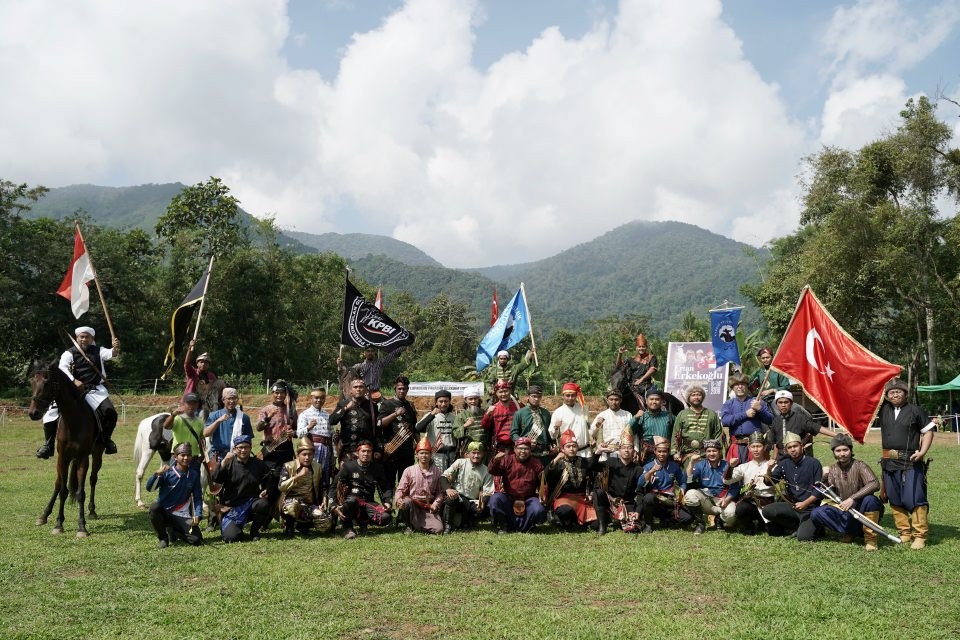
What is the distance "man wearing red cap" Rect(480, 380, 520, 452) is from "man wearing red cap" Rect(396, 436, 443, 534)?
1.16m

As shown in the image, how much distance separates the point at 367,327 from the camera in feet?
41.4

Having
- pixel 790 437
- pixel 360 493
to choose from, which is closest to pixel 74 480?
pixel 360 493

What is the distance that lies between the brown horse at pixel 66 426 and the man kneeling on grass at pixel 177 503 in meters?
1.39

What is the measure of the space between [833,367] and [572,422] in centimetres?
344

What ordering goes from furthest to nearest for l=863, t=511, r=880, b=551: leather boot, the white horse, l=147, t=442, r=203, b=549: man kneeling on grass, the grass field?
the white horse, l=147, t=442, r=203, b=549: man kneeling on grass, l=863, t=511, r=880, b=551: leather boot, the grass field

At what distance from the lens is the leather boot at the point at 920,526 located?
8.55 metres

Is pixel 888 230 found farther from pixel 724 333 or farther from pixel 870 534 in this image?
pixel 870 534

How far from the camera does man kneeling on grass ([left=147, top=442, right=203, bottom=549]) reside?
8.85m

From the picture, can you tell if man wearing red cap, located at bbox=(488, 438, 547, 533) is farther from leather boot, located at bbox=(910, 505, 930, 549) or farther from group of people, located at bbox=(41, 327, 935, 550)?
leather boot, located at bbox=(910, 505, 930, 549)

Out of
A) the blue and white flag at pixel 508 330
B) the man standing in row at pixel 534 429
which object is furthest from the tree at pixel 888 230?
the man standing in row at pixel 534 429

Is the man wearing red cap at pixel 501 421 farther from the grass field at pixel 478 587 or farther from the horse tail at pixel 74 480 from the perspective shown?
the horse tail at pixel 74 480

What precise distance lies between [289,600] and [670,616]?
3185mm

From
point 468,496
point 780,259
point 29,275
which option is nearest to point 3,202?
point 29,275

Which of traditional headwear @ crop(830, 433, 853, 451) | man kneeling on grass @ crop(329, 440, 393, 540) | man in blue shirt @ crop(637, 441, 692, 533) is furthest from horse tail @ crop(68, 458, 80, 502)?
traditional headwear @ crop(830, 433, 853, 451)
